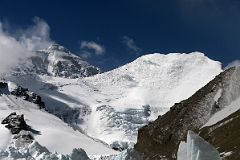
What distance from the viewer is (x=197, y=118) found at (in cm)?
12900

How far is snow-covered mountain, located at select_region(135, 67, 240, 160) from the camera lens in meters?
119

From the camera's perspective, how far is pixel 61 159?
104 meters

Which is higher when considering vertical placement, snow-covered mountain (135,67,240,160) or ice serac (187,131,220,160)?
snow-covered mountain (135,67,240,160)

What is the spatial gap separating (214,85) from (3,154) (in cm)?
5366

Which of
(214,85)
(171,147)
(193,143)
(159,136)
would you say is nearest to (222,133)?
(171,147)

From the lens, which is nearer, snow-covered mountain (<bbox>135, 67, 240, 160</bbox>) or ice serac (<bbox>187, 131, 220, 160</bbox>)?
ice serac (<bbox>187, 131, 220, 160</bbox>)

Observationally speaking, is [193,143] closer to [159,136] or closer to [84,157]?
[84,157]

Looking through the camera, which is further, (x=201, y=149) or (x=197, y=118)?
(x=197, y=118)

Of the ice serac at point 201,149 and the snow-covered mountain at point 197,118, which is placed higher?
the snow-covered mountain at point 197,118

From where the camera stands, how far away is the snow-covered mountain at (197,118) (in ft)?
391

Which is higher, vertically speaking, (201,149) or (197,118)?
(197,118)

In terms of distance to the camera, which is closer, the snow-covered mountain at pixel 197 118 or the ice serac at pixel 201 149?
the ice serac at pixel 201 149

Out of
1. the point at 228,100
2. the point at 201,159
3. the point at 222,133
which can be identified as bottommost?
the point at 201,159

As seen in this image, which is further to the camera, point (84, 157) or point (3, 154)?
point (3, 154)
